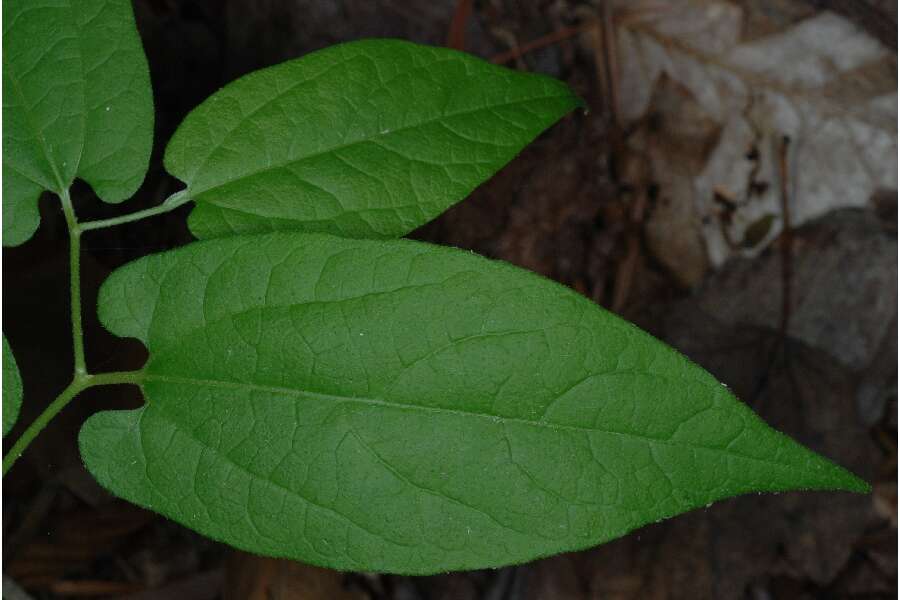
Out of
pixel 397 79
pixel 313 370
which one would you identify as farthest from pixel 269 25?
pixel 313 370

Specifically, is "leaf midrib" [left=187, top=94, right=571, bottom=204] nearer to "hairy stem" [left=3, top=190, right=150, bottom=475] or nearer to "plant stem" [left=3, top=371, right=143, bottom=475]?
"hairy stem" [left=3, top=190, right=150, bottom=475]

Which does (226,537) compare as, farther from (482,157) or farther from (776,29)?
(776,29)

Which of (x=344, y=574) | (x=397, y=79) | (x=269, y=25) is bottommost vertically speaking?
(x=344, y=574)

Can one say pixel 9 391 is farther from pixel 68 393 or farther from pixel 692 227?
pixel 692 227

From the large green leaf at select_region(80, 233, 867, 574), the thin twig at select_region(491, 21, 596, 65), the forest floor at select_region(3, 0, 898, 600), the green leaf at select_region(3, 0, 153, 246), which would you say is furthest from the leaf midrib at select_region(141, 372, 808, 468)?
the thin twig at select_region(491, 21, 596, 65)

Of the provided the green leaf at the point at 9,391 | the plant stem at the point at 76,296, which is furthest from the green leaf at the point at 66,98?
the green leaf at the point at 9,391

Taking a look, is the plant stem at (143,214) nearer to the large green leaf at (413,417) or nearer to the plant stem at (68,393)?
the large green leaf at (413,417)

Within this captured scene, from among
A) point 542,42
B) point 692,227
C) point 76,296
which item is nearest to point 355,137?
point 76,296
